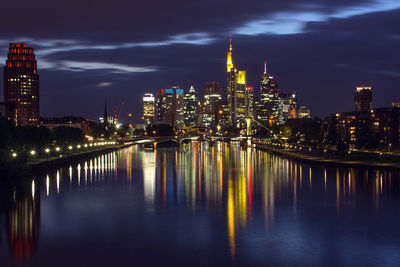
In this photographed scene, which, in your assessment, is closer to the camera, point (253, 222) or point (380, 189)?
point (253, 222)

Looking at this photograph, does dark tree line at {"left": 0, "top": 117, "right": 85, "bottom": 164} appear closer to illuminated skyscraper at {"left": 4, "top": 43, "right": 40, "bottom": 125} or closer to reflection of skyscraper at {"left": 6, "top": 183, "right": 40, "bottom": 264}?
reflection of skyscraper at {"left": 6, "top": 183, "right": 40, "bottom": 264}

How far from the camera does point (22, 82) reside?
543 feet

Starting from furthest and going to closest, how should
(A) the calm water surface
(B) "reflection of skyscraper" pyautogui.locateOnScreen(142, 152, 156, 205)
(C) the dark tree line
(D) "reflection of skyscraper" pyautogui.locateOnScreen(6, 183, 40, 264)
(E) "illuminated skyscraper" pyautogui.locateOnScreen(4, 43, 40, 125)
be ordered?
1. (E) "illuminated skyscraper" pyautogui.locateOnScreen(4, 43, 40, 125)
2. (C) the dark tree line
3. (B) "reflection of skyscraper" pyautogui.locateOnScreen(142, 152, 156, 205)
4. (D) "reflection of skyscraper" pyautogui.locateOnScreen(6, 183, 40, 264)
5. (A) the calm water surface

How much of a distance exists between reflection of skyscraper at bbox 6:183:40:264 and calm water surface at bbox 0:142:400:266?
0.04 meters

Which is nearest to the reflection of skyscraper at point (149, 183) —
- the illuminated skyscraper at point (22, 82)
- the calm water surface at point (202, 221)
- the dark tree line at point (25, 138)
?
the calm water surface at point (202, 221)

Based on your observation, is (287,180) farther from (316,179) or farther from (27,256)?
(27,256)

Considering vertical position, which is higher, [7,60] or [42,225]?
[7,60]

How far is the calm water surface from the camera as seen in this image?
17277mm

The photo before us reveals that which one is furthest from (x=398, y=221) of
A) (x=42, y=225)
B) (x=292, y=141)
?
(x=292, y=141)

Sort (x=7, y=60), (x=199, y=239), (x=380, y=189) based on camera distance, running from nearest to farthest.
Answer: (x=199, y=239), (x=380, y=189), (x=7, y=60)

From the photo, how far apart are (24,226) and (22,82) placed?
15241cm

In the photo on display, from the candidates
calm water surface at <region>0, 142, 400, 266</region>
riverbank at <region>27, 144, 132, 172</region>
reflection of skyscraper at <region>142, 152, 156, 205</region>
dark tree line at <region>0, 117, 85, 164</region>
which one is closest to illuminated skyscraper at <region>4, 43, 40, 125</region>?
dark tree line at <region>0, 117, 85, 164</region>

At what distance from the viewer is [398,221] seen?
2325cm

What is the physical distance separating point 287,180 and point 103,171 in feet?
57.0
